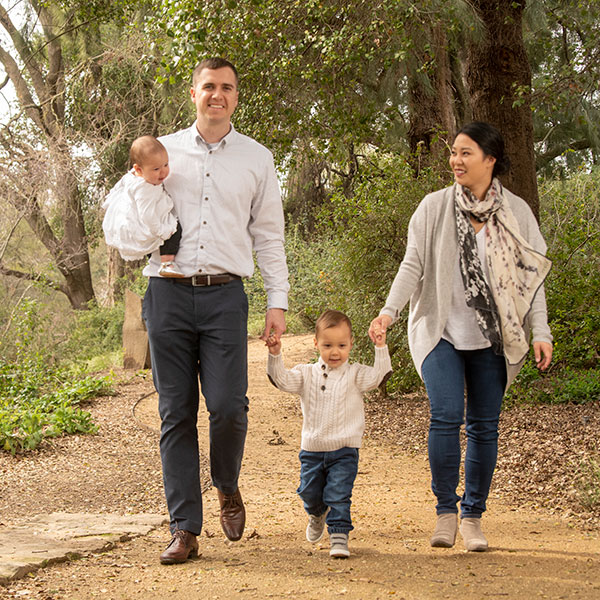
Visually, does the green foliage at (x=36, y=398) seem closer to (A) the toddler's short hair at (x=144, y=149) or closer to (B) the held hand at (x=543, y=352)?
(A) the toddler's short hair at (x=144, y=149)

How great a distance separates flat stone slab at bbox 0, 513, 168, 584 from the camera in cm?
353

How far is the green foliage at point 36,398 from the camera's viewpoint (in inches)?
265

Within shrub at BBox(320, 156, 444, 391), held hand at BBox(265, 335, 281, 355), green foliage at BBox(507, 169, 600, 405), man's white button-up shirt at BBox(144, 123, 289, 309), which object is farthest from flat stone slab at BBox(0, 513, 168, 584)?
green foliage at BBox(507, 169, 600, 405)

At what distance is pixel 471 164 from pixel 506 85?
4.15 meters

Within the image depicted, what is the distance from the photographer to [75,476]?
232 inches

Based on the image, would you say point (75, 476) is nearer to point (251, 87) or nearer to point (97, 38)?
point (251, 87)

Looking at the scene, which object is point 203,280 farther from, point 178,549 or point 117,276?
point 117,276

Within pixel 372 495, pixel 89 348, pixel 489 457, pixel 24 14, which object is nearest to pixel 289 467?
pixel 372 495

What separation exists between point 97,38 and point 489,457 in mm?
17580

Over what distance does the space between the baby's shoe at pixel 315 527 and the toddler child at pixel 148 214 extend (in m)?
1.28

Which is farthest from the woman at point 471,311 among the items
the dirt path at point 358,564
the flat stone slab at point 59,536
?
the flat stone slab at point 59,536

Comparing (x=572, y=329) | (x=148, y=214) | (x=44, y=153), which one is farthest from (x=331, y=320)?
(x=44, y=153)

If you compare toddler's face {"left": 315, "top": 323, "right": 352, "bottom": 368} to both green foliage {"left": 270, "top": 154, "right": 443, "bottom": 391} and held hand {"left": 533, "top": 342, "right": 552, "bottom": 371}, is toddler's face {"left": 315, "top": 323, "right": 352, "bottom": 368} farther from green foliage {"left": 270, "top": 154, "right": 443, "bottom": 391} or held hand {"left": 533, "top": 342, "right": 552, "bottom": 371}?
green foliage {"left": 270, "top": 154, "right": 443, "bottom": 391}

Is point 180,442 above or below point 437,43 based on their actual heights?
below
